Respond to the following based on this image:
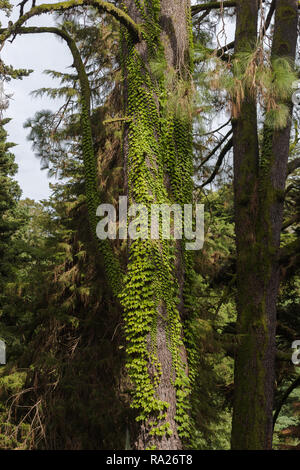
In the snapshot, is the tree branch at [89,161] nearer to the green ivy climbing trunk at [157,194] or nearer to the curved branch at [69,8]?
the green ivy climbing trunk at [157,194]

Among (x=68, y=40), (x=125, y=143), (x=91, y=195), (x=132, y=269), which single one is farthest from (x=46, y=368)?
(x=68, y=40)

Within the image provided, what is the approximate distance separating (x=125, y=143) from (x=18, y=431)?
5.46 m

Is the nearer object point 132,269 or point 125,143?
point 132,269

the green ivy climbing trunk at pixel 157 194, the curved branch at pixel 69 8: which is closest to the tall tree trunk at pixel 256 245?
the green ivy climbing trunk at pixel 157 194

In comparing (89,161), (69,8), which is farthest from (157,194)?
(69,8)

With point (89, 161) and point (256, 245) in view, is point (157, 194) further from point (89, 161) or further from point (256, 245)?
point (89, 161)

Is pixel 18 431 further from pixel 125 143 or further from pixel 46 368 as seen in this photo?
pixel 125 143

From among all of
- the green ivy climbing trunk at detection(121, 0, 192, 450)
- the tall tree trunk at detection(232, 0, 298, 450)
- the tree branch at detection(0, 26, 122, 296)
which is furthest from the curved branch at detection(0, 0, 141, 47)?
the tall tree trunk at detection(232, 0, 298, 450)

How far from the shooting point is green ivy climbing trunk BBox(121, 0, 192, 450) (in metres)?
Answer: 4.41

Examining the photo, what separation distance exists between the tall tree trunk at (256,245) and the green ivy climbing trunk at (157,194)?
0.99 meters

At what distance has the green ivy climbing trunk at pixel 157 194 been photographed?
4.41 m

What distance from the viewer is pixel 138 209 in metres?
4.84

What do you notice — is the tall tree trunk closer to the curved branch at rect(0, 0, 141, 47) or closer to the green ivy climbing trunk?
the green ivy climbing trunk
